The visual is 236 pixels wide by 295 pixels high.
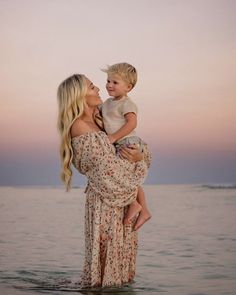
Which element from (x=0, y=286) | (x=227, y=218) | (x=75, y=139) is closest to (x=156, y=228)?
(x=227, y=218)

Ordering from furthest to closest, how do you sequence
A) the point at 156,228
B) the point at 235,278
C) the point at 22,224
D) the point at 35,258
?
1. the point at 22,224
2. the point at 156,228
3. the point at 35,258
4. the point at 235,278

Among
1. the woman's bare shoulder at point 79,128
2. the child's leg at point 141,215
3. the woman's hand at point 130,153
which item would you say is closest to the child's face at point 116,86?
the woman's bare shoulder at point 79,128

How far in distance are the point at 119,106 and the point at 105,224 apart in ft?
2.95

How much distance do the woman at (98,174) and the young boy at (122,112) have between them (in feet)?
0.23

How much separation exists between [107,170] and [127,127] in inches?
14.1

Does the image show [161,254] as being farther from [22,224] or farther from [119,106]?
[22,224]

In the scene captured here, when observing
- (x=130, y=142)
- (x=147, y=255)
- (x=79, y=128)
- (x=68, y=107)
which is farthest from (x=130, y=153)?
(x=147, y=255)

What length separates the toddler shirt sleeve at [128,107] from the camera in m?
5.01

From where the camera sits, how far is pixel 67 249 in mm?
8219

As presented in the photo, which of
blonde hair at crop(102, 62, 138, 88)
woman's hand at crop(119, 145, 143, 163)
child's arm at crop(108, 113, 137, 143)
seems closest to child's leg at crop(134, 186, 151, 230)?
woman's hand at crop(119, 145, 143, 163)

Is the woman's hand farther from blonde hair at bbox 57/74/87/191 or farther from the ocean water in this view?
the ocean water

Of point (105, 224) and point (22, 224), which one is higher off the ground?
point (105, 224)

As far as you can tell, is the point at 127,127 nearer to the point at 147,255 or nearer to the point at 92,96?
the point at 92,96

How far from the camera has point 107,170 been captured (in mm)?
5051
